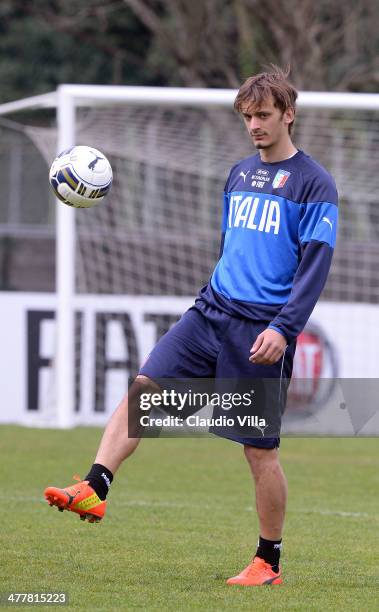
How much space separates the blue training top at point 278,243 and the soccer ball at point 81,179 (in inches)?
33.8

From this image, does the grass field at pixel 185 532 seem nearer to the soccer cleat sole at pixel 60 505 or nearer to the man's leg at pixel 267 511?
the man's leg at pixel 267 511

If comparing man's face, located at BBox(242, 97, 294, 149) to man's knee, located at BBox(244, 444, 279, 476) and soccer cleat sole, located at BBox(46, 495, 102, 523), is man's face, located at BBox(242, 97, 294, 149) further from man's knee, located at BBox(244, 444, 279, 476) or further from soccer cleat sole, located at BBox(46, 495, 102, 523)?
soccer cleat sole, located at BBox(46, 495, 102, 523)

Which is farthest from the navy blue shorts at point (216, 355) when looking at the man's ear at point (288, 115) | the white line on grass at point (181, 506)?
the white line on grass at point (181, 506)

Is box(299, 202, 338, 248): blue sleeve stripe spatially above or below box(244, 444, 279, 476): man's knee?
above

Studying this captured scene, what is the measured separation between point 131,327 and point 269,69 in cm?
831

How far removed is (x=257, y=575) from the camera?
19.5ft

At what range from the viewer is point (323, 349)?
14.4 meters

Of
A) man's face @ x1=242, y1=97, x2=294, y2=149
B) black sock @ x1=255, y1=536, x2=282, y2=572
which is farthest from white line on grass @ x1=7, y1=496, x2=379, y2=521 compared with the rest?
man's face @ x1=242, y1=97, x2=294, y2=149

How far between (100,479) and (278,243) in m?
1.30

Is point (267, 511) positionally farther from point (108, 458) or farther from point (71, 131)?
point (71, 131)

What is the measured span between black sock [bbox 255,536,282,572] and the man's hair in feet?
6.17

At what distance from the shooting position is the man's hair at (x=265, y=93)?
5.79 m

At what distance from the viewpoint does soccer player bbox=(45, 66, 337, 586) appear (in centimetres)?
570

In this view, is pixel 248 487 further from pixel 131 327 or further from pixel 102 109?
pixel 102 109
